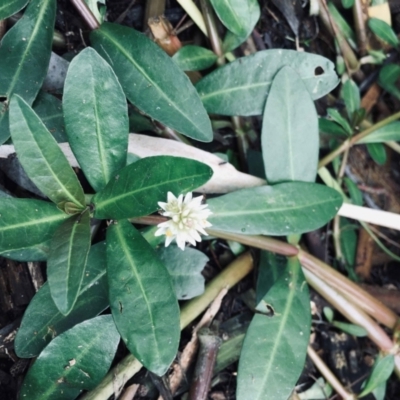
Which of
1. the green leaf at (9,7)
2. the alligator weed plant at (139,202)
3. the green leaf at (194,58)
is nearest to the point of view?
the alligator weed plant at (139,202)

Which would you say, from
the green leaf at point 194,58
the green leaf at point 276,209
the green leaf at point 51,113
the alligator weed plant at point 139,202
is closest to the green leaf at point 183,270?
the alligator weed plant at point 139,202

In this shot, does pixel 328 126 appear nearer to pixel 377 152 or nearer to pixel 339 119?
pixel 339 119

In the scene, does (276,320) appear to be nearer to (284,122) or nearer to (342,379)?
(342,379)

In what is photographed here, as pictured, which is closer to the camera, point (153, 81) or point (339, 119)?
point (153, 81)

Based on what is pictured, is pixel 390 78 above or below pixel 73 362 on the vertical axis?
above

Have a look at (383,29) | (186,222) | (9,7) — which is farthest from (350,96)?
(9,7)

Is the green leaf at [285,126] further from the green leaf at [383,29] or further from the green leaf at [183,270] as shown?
the green leaf at [383,29]

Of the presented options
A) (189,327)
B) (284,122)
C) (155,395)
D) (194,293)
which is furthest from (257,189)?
(155,395)
